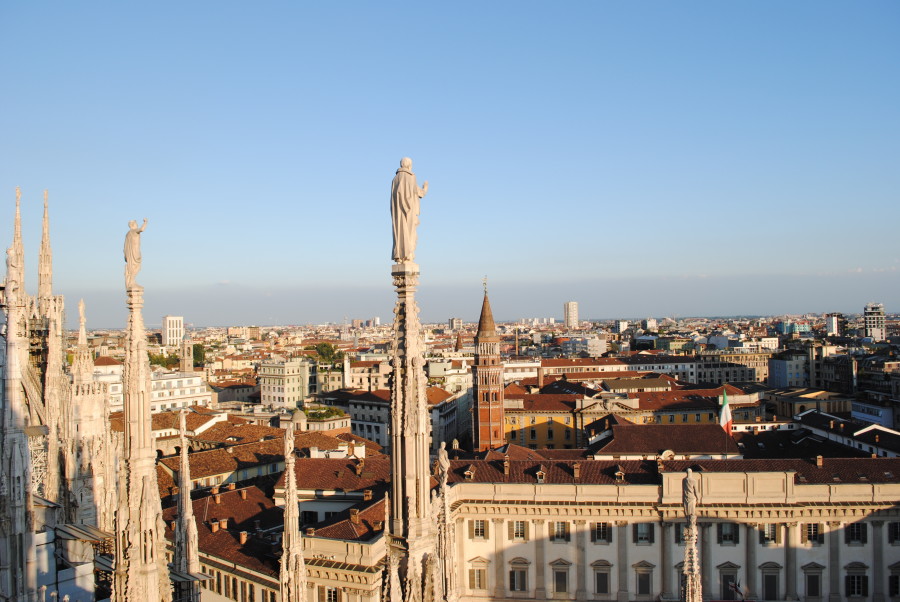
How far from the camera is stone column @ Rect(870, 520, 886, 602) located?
27016mm

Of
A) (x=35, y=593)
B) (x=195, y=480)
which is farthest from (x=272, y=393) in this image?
(x=35, y=593)

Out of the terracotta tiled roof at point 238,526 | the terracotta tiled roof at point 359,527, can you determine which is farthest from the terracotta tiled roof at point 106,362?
the terracotta tiled roof at point 359,527

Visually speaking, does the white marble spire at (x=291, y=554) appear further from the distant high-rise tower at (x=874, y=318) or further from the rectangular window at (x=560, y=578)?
the distant high-rise tower at (x=874, y=318)

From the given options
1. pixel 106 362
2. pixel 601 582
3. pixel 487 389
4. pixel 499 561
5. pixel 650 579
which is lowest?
pixel 601 582

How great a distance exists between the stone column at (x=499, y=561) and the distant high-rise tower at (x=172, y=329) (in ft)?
523

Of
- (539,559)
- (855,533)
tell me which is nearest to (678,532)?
(539,559)

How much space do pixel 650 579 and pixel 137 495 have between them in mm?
24410

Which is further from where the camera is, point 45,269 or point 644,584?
point 644,584

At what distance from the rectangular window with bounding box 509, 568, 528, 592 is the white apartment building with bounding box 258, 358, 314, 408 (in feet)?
178

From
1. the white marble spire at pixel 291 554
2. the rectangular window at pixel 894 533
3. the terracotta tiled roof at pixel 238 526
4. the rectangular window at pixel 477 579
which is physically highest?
the white marble spire at pixel 291 554

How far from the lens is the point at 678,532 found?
27828mm

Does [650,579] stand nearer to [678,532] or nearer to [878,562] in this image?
[678,532]

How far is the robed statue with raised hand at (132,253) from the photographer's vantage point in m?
8.42

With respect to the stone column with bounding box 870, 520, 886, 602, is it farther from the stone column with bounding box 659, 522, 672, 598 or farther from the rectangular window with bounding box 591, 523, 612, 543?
the rectangular window with bounding box 591, 523, 612, 543
